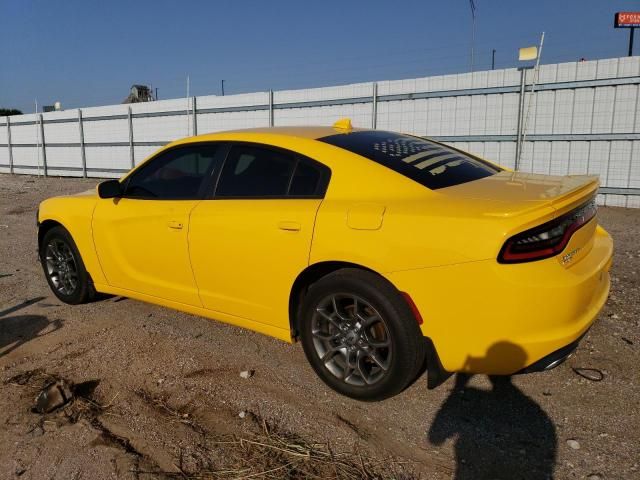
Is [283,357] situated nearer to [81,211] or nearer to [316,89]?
[81,211]

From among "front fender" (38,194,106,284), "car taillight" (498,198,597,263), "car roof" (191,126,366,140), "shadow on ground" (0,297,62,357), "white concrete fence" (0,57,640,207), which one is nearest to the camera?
"car taillight" (498,198,597,263)

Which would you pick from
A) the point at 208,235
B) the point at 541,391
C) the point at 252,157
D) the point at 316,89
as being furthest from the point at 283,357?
the point at 316,89

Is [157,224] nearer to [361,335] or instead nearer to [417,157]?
[361,335]

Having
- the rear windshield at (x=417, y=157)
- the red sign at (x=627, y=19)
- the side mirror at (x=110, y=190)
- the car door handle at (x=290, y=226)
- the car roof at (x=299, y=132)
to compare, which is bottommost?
the car door handle at (x=290, y=226)

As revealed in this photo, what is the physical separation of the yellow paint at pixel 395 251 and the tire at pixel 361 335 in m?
0.10

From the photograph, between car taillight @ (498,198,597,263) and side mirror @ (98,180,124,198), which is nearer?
car taillight @ (498,198,597,263)

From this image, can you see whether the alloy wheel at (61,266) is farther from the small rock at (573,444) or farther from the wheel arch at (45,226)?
the small rock at (573,444)

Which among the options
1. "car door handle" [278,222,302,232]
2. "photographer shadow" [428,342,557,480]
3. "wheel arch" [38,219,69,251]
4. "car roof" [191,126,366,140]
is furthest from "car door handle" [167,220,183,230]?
"photographer shadow" [428,342,557,480]

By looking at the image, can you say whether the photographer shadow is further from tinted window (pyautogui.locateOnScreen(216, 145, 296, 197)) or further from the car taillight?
tinted window (pyautogui.locateOnScreen(216, 145, 296, 197))

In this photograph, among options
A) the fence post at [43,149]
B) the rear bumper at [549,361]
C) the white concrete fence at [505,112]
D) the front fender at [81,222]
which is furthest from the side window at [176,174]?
the fence post at [43,149]

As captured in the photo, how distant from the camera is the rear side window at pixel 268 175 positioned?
10.2 feet

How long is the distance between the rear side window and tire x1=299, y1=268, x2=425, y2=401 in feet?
1.97

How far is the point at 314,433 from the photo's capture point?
270 cm

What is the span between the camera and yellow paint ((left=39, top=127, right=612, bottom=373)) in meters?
2.42
